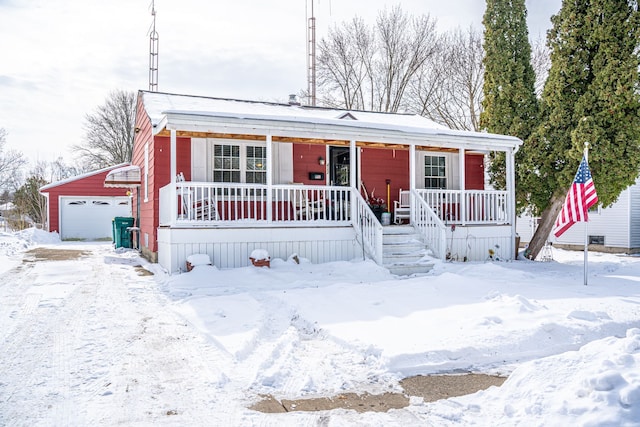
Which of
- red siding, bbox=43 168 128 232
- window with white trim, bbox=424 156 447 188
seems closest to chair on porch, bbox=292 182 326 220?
window with white trim, bbox=424 156 447 188

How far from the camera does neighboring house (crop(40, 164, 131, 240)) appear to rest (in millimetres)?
22172

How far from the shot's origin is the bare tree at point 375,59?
26.1m

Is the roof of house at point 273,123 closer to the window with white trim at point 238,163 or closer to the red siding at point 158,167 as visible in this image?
the red siding at point 158,167

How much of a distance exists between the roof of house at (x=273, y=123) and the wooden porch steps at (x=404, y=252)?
6.66 ft

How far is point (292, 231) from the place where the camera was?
9.54 m

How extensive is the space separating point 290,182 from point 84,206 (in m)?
15.3

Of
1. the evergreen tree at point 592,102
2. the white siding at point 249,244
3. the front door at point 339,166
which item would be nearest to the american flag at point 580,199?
the evergreen tree at point 592,102

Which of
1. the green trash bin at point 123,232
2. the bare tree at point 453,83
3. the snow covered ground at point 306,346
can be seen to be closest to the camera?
the snow covered ground at point 306,346

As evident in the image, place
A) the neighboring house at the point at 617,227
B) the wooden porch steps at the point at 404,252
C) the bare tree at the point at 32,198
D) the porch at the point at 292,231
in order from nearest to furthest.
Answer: the porch at the point at 292,231 → the wooden porch steps at the point at 404,252 → the neighboring house at the point at 617,227 → the bare tree at the point at 32,198

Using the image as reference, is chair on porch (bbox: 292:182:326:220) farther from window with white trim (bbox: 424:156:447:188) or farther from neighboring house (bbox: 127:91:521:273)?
window with white trim (bbox: 424:156:447:188)

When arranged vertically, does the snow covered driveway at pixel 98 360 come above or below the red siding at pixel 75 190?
below

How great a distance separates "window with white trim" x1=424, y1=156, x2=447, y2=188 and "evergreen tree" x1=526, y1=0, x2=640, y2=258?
2212mm

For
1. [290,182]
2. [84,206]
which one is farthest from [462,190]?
[84,206]

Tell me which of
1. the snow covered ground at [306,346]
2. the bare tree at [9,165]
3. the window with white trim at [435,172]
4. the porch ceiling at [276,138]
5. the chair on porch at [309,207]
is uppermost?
the bare tree at [9,165]
